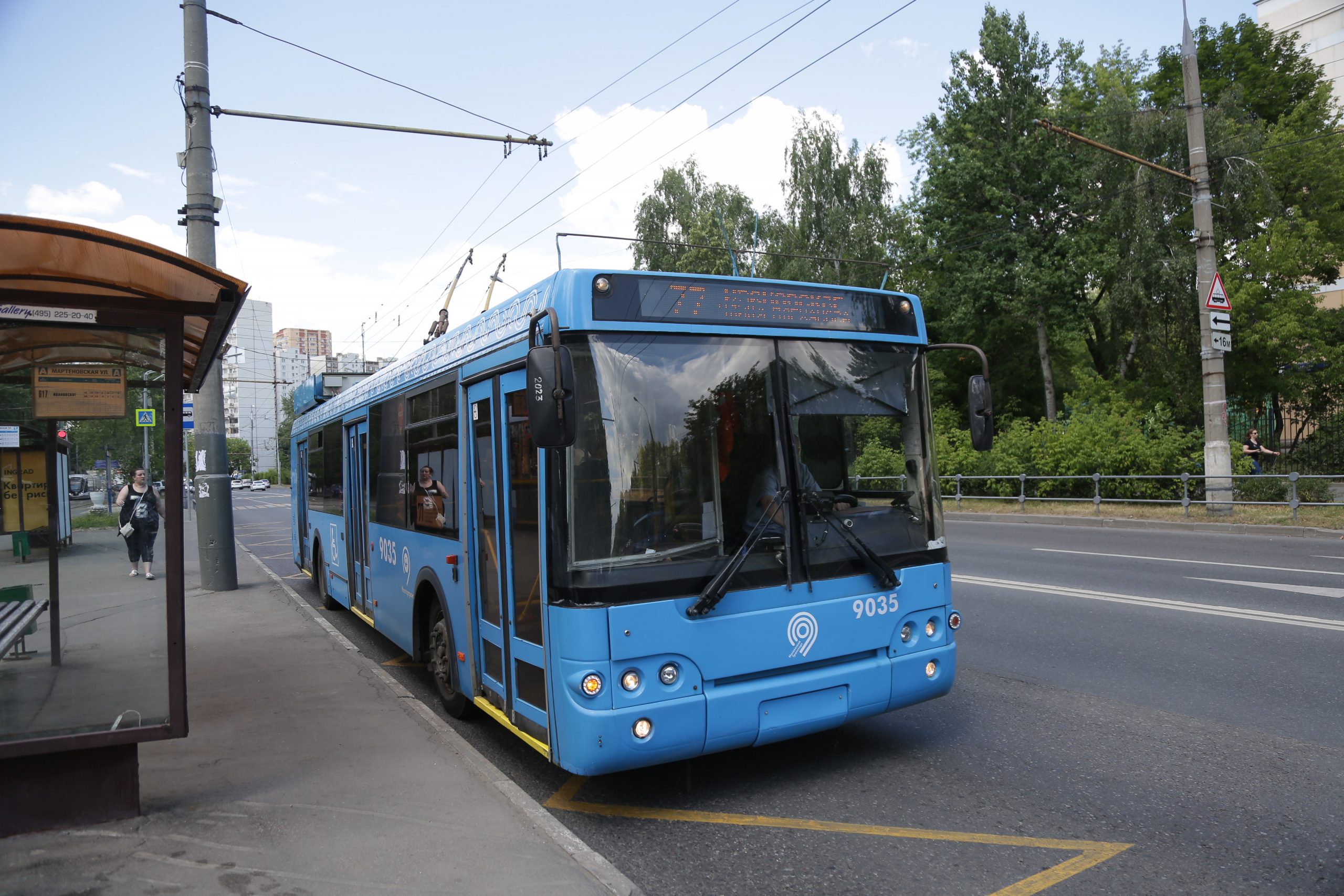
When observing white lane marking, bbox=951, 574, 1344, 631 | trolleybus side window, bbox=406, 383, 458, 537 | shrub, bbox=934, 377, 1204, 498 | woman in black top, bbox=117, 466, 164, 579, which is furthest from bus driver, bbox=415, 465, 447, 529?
shrub, bbox=934, 377, 1204, 498

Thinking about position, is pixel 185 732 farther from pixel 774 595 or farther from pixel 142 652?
pixel 142 652

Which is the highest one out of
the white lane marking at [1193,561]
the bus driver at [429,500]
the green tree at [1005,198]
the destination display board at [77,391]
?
the green tree at [1005,198]

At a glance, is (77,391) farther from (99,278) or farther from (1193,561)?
(1193,561)

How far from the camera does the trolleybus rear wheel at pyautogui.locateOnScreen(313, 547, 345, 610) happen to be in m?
11.7

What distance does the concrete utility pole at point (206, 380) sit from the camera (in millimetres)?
12492

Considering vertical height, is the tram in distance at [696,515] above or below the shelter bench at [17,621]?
above

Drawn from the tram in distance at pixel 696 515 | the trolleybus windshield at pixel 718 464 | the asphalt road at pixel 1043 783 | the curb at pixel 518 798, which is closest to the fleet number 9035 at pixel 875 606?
the tram in distance at pixel 696 515

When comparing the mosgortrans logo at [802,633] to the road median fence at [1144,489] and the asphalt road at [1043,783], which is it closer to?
the asphalt road at [1043,783]

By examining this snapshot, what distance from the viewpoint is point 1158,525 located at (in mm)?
18219

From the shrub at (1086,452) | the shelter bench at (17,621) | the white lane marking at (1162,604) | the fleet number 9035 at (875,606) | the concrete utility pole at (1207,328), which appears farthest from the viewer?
the shrub at (1086,452)

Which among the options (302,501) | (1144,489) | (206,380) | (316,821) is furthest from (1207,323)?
(316,821)

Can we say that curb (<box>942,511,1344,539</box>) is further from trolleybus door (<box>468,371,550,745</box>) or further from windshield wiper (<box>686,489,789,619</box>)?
windshield wiper (<box>686,489,789,619</box>)

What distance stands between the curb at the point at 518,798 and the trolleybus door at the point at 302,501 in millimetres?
5750

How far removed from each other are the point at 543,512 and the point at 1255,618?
716cm
